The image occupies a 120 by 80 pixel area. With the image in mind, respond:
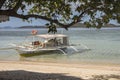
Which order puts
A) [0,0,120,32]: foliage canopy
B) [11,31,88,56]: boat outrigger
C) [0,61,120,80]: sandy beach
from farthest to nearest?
[11,31,88,56]: boat outrigger → [0,61,120,80]: sandy beach → [0,0,120,32]: foliage canopy

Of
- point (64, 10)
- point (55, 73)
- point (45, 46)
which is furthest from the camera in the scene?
point (45, 46)

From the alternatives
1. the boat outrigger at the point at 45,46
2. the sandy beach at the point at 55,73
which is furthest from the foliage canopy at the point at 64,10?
the boat outrigger at the point at 45,46

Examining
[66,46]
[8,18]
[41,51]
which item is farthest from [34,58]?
[8,18]

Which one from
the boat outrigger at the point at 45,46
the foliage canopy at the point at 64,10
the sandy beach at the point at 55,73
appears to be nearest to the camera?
the foliage canopy at the point at 64,10

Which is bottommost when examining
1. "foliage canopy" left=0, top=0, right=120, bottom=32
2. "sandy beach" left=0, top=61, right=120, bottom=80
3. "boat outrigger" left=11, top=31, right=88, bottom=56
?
"boat outrigger" left=11, top=31, right=88, bottom=56

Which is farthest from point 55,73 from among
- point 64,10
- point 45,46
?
point 45,46

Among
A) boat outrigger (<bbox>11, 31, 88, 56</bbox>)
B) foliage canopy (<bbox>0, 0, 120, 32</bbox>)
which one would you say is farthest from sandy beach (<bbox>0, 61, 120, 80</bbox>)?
boat outrigger (<bbox>11, 31, 88, 56</bbox>)

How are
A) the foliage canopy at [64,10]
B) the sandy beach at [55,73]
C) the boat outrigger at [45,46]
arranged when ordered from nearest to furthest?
the foliage canopy at [64,10]
the sandy beach at [55,73]
the boat outrigger at [45,46]

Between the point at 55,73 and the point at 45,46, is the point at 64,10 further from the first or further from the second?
the point at 45,46

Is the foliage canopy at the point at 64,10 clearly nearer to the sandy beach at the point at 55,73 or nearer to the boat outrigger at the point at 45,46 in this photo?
the sandy beach at the point at 55,73

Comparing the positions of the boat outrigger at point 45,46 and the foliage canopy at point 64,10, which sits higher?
the foliage canopy at point 64,10

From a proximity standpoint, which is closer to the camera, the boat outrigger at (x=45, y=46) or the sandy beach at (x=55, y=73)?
the sandy beach at (x=55, y=73)

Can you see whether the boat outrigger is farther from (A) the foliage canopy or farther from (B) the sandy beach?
(A) the foliage canopy

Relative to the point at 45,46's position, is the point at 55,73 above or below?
above
